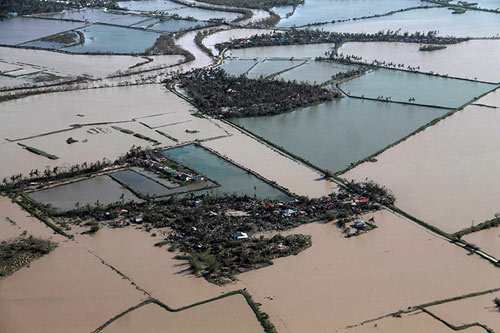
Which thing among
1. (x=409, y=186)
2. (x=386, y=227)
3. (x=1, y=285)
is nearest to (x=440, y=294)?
(x=386, y=227)

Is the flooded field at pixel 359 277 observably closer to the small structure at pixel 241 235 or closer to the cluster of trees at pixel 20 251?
the small structure at pixel 241 235

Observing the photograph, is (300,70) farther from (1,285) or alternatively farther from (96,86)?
(1,285)

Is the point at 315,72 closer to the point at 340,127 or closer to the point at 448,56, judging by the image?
the point at 340,127

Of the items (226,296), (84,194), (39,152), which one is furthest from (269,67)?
(226,296)

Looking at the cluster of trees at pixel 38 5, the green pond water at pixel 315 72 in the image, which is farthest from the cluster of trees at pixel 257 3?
the green pond water at pixel 315 72

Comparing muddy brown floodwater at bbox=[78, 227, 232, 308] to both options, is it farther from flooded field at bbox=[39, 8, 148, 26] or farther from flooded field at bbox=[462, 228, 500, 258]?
flooded field at bbox=[39, 8, 148, 26]

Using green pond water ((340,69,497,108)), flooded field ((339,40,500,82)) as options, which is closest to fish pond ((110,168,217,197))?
green pond water ((340,69,497,108))
